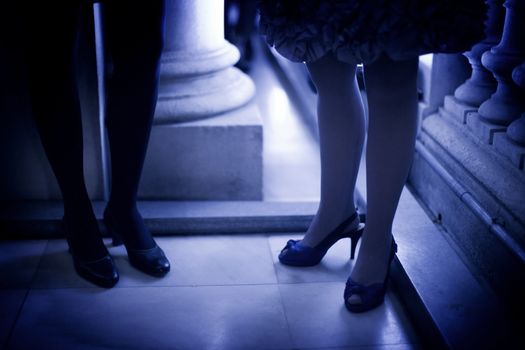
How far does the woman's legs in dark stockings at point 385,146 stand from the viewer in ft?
5.35

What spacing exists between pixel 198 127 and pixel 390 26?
3.10ft

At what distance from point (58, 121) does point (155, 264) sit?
0.48 meters

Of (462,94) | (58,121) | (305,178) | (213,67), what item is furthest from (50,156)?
(462,94)

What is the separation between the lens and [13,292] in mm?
1893

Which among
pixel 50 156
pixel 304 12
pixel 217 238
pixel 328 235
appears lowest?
pixel 217 238

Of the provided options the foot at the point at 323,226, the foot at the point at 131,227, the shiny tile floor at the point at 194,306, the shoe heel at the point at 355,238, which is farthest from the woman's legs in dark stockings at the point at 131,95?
the shoe heel at the point at 355,238

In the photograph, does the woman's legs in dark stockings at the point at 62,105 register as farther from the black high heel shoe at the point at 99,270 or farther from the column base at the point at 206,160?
the column base at the point at 206,160

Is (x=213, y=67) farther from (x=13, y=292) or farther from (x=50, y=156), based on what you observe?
(x=13, y=292)

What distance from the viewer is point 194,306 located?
1842mm

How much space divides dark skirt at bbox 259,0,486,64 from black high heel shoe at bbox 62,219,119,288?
2.76 ft

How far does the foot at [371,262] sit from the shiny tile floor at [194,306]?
0.27ft

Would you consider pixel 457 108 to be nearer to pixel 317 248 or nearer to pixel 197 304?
pixel 317 248

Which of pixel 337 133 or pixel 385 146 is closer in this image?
pixel 385 146

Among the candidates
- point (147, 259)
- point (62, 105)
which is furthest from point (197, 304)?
point (62, 105)
